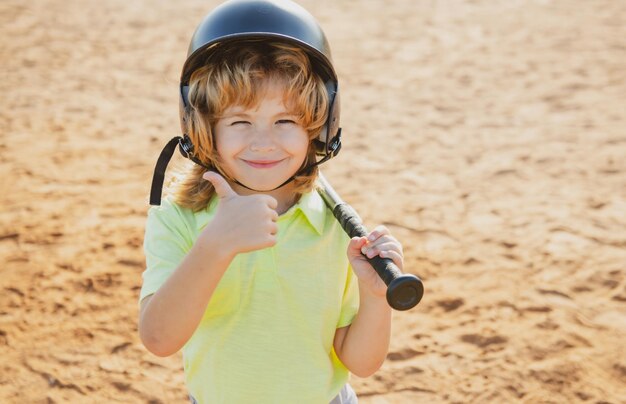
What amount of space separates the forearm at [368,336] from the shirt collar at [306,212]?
237mm

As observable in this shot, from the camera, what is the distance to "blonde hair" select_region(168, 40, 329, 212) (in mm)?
2158

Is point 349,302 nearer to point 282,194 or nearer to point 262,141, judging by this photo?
point 282,194

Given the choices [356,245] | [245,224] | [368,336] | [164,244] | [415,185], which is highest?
[245,224]

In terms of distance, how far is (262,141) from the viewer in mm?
2156

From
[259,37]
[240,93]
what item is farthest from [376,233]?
[259,37]

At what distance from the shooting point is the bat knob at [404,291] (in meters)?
1.77

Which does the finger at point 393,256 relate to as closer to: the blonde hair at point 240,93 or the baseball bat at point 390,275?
the baseball bat at point 390,275

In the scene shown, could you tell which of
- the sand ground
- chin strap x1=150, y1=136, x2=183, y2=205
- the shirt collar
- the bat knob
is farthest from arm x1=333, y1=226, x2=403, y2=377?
the sand ground

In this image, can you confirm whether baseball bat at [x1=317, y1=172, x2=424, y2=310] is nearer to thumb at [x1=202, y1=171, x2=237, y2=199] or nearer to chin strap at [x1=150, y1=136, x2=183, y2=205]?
thumb at [x1=202, y1=171, x2=237, y2=199]

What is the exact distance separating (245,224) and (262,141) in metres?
0.36

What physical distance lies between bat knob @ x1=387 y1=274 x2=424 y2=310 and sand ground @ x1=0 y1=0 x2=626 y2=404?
196 centimetres

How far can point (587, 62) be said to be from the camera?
8.07m

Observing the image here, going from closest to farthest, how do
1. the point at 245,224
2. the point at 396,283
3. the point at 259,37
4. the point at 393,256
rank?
the point at 396,283 < the point at 245,224 < the point at 393,256 < the point at 259,37

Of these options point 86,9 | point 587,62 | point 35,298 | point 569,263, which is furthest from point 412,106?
point 86,9
